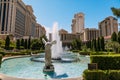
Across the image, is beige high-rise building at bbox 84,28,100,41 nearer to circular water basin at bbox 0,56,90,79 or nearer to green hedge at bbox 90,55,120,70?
circular water basin at bbox 0,56,90,79

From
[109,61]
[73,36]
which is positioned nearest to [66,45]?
[73,36]

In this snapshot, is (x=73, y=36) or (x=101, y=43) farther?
(x=73, y=36)

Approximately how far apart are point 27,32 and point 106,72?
5740 inches

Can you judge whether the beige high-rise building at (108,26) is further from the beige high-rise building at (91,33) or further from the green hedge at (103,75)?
the green hedge at (103,75)

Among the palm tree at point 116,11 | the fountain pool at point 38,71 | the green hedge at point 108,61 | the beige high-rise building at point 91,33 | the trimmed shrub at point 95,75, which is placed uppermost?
the beige high-rise building at point 91,33

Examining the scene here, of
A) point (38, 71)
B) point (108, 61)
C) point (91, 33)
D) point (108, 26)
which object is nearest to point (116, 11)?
point (108, 61)

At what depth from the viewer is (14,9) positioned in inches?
4562

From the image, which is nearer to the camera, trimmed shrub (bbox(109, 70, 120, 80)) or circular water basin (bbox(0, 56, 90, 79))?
trimmed shrub (bbox(109, 70, 120, 80))

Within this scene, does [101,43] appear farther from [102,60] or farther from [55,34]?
[102,60]

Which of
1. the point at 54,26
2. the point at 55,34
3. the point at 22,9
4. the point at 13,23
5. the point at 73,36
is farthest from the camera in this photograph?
the point at 73,36

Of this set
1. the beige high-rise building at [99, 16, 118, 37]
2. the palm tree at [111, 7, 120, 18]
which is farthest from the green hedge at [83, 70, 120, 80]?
the beige high-rise building at [99, 16, 118, 37]

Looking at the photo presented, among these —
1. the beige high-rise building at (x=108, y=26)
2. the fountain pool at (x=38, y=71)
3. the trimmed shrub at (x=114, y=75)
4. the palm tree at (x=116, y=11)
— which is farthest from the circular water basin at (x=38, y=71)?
the beige high-rise building at (x=108, y=26)

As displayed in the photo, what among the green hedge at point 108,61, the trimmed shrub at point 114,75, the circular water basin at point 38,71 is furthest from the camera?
the circular water basin at point 38,71

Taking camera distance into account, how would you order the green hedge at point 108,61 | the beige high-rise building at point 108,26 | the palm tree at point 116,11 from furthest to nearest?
the beige high-rise building at point 108,26
the palm tree at point 116,11
the green hedge at point 108,61
